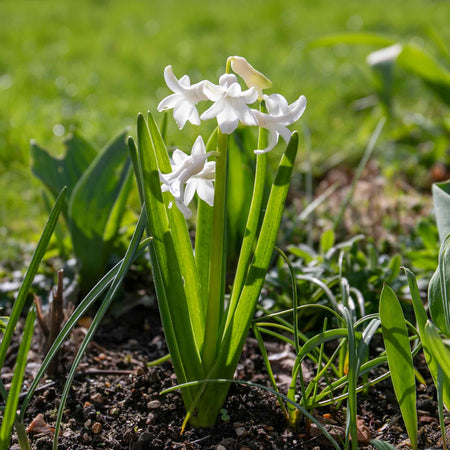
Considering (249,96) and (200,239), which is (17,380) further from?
(249,96)

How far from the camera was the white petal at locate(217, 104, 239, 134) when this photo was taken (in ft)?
3.69

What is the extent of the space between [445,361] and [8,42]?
18.8 ft

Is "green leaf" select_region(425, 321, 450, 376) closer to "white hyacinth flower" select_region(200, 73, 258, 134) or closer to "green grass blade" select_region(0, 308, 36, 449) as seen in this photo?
"white hyacinth flower" select_region(200, 73, 258, 134)

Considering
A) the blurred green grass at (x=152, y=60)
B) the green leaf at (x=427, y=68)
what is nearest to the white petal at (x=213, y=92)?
the blurred green grass at (x=152, y=60)

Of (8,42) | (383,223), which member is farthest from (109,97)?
(383,223)

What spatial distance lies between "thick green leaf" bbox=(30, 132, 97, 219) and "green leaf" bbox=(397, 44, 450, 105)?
1560 millimetres

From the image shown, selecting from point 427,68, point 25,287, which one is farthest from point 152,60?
point 25,287

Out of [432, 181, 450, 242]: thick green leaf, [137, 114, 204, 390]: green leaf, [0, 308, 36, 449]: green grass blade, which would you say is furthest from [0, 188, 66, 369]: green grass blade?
[432, 181, 450, 242]: thick green leaf

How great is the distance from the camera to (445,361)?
1.21 metres

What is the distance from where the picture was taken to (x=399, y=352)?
1.28 meters

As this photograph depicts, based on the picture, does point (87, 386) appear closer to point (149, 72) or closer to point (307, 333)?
point (307, 333)

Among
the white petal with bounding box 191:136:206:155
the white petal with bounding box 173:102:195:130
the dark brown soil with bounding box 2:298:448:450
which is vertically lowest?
the dark brown soil with bounding box 2:298:448:450

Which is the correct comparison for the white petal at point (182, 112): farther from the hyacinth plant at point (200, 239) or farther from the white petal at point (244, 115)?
the white petal at point (244, 115)

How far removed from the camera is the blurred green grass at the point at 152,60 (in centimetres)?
356
